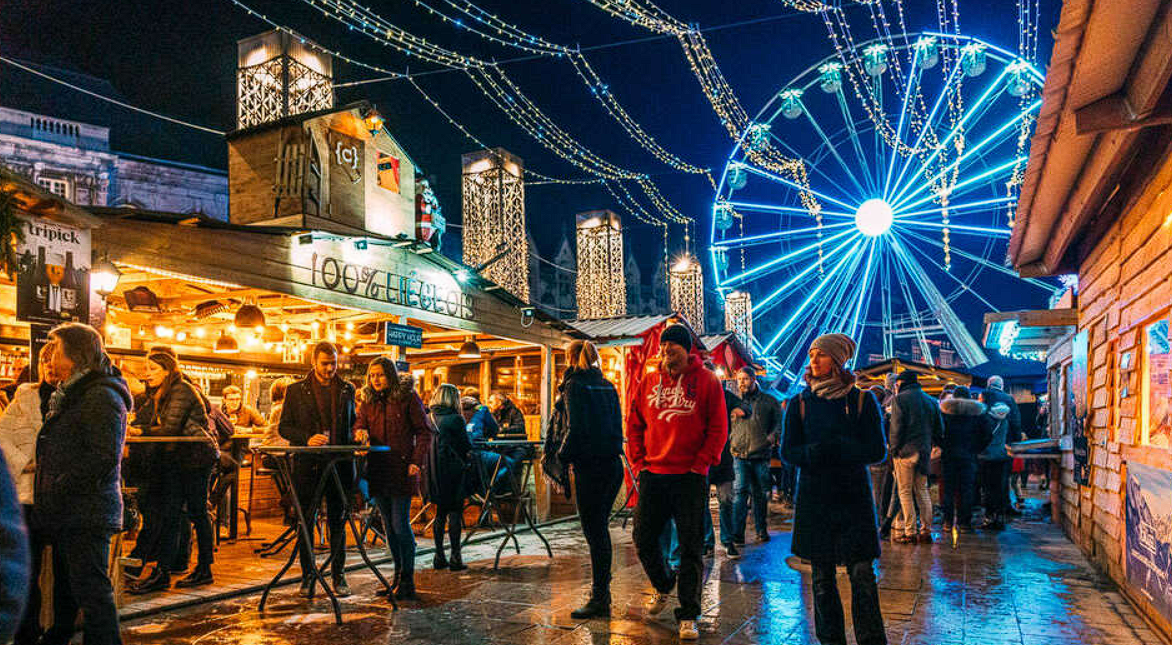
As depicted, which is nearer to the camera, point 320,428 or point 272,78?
point 320,428

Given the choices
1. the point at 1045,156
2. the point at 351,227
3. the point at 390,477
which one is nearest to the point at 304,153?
the point at 351,227

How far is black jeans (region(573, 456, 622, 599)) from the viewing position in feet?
18.2

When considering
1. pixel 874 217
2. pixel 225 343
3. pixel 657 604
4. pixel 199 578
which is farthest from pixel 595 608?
pixel 874 217

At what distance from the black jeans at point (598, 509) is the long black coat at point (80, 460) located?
2.79 metres

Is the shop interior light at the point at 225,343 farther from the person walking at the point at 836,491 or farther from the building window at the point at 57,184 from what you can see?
the building window at the point at 57,184

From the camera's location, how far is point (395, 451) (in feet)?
19.9

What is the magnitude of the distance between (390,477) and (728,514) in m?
3.66

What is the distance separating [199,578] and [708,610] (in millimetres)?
4186

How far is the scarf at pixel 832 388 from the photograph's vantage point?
14.2 ft

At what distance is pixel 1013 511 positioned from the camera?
12.4 metres

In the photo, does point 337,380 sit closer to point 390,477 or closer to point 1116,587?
point 390,477

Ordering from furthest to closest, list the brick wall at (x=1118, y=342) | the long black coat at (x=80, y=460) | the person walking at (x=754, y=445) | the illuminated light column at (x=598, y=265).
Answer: the illuminated light column at (x=598, y=265), the person walking at (x=754, y=445), the brick wall at (x=1118, y=342), the long black coat at (x=80, y=460)

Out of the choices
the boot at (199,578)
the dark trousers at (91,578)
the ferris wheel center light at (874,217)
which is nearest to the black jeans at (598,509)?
the dark trousers at (91,578)

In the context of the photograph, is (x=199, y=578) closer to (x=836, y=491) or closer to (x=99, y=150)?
(x=836, y=491)
